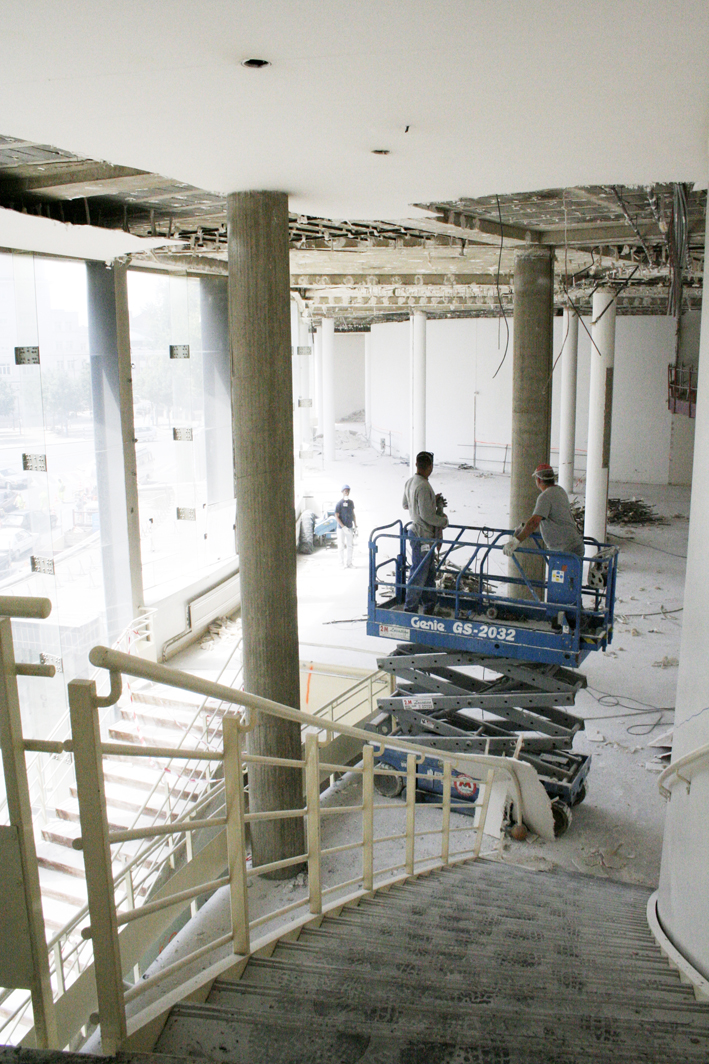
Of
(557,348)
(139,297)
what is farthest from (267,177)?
(557,348)

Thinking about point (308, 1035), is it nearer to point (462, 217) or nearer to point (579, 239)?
point (462, 217)

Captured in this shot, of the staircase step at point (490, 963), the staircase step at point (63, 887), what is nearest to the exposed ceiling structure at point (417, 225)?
the staircase step at point (490, 963)

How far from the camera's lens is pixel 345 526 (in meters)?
20.1

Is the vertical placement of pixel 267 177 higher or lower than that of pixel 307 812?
higher

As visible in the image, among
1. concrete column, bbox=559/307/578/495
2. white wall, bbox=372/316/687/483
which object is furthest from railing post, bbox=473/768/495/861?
white wall, bbox=372/316/687/483

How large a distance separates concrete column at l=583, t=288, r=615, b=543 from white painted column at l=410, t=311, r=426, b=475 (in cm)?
917

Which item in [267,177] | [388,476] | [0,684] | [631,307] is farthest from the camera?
[388,476]

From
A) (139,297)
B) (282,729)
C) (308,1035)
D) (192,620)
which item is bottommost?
(192,620)

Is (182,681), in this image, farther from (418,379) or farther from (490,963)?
(418,379)

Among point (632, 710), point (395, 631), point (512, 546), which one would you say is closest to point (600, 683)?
point (632, 710)

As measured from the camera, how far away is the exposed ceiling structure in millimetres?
8758

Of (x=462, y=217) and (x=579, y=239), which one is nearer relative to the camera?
(x=462, y=217)

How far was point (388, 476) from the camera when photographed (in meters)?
33.2

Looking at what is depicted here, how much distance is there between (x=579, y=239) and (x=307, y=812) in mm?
11358
